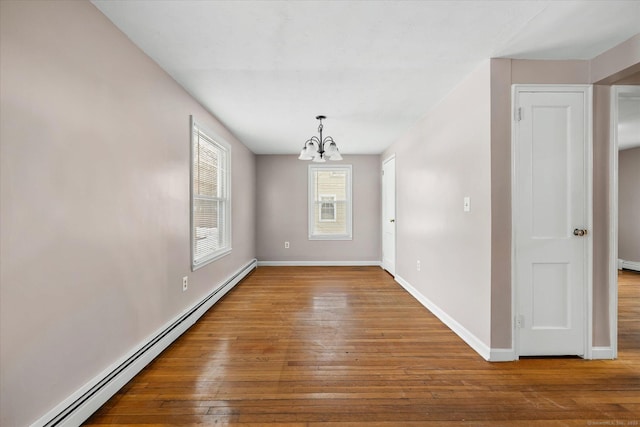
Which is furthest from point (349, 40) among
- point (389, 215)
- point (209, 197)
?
point (389, 215)

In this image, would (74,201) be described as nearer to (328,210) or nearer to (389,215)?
(389,215)

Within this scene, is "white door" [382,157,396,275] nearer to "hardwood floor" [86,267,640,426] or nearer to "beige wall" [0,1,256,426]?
"hardwood floor" [86,267,640,426]

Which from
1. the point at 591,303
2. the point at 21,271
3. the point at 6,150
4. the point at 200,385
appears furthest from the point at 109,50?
the point at 591,303

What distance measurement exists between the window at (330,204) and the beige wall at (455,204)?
84.9 inches

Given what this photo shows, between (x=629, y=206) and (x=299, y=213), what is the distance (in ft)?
20.7

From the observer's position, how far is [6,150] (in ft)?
4.04

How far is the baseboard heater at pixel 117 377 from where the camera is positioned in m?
1.48

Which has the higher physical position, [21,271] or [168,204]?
[168,204]

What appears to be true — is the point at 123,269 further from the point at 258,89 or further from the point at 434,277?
the point at 434,277

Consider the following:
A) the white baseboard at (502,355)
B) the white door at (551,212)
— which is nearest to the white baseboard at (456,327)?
the white baseboard at (502,355)

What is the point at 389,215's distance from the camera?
5402 mm

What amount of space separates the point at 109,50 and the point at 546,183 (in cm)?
311

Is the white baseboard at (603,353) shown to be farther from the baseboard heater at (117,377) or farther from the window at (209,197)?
the window at (209,197)

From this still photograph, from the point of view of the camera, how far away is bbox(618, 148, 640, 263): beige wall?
5.55 metres
